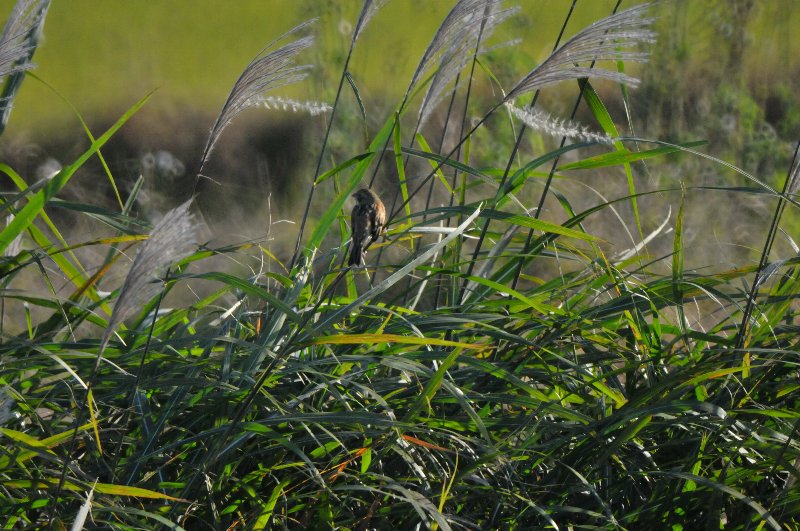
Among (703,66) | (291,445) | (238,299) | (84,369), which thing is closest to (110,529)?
(291,445)

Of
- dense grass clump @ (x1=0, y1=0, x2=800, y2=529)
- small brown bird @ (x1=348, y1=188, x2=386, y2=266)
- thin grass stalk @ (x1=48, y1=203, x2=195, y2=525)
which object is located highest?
thin grass stalk @ (x1=48, y1=203, x2=195, y2=525)

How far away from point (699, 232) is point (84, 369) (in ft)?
11.9

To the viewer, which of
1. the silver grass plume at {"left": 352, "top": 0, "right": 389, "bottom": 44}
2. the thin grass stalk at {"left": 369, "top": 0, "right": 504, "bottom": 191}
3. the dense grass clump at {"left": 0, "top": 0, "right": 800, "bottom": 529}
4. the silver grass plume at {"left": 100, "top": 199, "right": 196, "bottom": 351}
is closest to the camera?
the silver grass plume at {"left": 100, "top": 199, "right": 196, "bottom": 351}

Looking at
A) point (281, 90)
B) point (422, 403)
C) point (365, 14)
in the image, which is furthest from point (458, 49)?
point (281, 90)

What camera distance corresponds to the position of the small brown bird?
1.36m

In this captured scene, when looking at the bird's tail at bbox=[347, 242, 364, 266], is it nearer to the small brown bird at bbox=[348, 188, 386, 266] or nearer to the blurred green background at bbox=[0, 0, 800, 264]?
the small brown bird at bbox=[348, 188, 386, 266]

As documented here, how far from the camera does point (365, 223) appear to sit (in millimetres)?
1382

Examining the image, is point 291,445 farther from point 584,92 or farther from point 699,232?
point 699,232

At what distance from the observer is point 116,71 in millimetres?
4500

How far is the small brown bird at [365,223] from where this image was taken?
136cm

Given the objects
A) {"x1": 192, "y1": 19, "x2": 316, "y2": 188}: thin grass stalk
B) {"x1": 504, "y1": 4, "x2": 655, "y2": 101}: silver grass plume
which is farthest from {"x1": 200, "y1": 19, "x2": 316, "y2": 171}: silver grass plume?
{"x1": 504, "y1": 4, "x2": 655, "y2": 101}: silver grass plume

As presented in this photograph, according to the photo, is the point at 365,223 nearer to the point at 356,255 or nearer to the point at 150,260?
the point at 356,255

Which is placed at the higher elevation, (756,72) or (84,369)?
(84,369)

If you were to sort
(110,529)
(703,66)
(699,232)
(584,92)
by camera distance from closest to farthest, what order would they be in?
(110,529) → (584,92) → (699,232) → (703,66)
